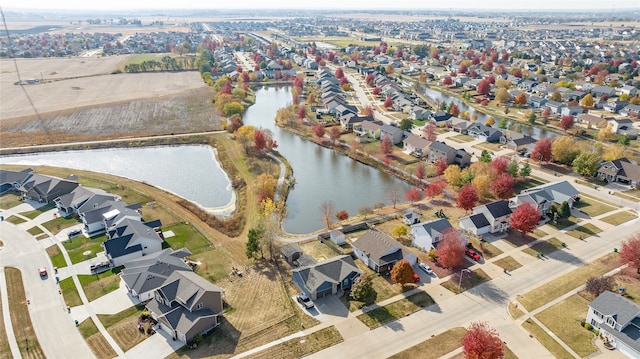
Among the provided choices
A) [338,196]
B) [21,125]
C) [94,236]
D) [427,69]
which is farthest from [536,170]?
[21,125]

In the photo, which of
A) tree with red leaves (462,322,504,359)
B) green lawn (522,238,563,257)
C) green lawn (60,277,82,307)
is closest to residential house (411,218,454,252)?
green lawn (522,238,563,257)

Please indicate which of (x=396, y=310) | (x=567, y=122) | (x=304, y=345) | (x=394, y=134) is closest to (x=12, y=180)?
(x=304, y=345)

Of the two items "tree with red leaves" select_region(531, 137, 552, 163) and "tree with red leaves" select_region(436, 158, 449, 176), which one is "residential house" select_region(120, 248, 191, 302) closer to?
"tree with red leaves" select_region(436, 158, 449, 176)

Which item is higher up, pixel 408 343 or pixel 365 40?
pixel 365 40

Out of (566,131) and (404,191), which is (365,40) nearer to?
(566,131)

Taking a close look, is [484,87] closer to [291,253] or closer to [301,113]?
[301,113]
